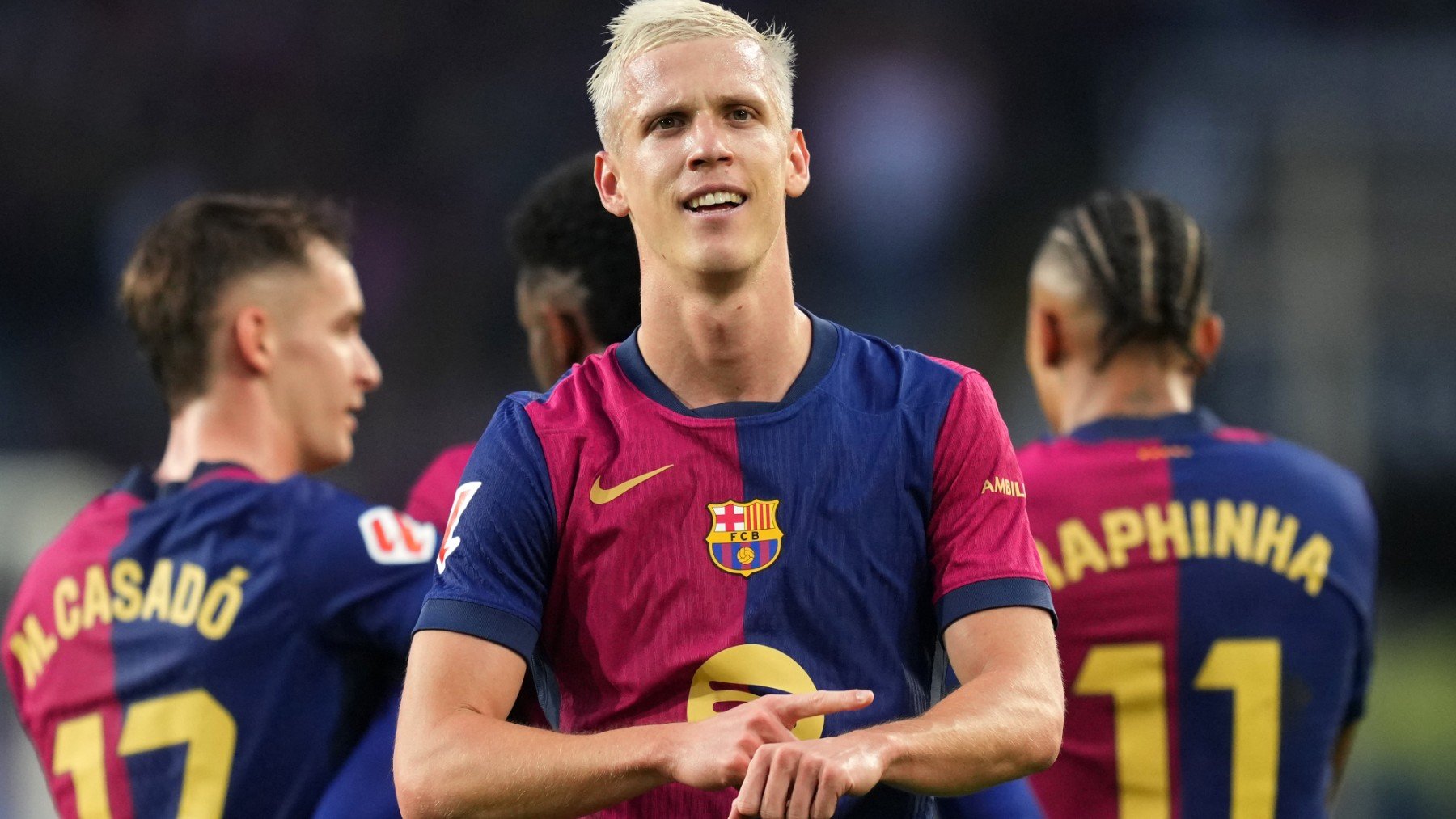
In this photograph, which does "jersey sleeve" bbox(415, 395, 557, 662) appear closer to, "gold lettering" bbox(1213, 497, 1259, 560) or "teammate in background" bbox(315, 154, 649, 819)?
"teammate in background" bbox(315, 154, 649, 819)

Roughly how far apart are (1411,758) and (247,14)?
8655 millimetres

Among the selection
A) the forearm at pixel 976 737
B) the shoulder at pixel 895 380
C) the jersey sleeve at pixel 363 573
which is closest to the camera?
the forearm at pixel 976 737

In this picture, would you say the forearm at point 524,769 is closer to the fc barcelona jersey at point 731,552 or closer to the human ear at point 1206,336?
the fc barcelona jersey at point 731,552

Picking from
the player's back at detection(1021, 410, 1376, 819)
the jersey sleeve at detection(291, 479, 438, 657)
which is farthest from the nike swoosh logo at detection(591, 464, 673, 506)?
the player's back at detection(1021, 410, 1376, 819)

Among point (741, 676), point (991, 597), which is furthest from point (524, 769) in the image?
point (991, 597)

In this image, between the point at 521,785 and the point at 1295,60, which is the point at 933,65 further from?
the point at 521,785

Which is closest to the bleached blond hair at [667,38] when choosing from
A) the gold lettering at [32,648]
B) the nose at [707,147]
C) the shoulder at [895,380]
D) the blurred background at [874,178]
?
the nose at [707,147]

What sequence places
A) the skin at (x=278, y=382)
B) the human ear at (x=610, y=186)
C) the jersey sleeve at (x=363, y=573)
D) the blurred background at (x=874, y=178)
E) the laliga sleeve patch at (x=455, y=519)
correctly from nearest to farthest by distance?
the laliga sleeve patch at (x=455, y=519)
the human ear at (x=610, y=186)
the jersey sleeve at (x=363, y=573)
the skin at (x=278, y=382)
the blurred background at (x=874, y=178)

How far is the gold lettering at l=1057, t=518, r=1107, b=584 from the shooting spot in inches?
147

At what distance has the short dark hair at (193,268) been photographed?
4.00 meters

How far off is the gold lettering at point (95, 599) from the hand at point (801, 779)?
2.15 m

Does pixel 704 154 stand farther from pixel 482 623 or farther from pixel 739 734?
pixel 739 734

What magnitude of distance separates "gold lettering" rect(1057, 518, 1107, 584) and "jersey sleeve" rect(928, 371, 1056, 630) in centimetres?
129

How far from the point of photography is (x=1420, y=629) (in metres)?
8.76
